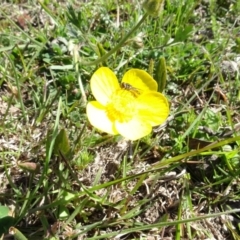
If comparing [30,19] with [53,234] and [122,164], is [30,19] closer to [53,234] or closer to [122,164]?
[122,164]

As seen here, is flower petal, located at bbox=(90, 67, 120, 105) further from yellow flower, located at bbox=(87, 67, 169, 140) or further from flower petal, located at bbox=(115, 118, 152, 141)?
flower petal, located at bbox=(115, 118, 152, 141)

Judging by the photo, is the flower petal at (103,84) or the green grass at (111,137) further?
the green grass at (111,137)

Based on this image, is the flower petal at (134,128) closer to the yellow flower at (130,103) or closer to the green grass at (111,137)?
the yellow flower at (130,103)

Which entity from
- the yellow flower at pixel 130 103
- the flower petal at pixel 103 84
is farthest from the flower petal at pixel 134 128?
the flower petal at pixel 103 84

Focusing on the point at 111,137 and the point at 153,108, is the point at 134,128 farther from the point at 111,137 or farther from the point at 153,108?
the point at 111,137

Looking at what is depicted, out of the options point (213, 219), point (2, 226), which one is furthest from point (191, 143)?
point (2, 226)

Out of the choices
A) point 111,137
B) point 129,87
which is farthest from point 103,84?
point 111,137
